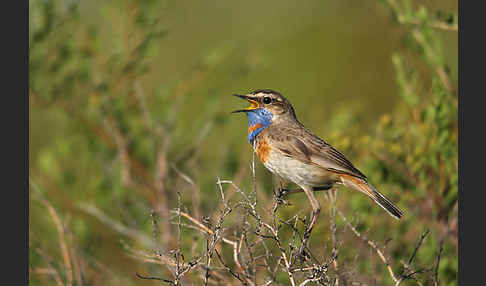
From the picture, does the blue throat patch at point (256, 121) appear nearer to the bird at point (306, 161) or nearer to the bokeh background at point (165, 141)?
the bird at point (306, 161)

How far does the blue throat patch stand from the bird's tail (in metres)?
0.78

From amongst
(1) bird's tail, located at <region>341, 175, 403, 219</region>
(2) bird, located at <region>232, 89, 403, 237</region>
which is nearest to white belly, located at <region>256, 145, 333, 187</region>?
(2) bird, located at <region>232, 89, 403, 237</region>

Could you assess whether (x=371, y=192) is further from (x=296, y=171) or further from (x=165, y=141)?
(x=165, y=141)

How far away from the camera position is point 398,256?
209 inches

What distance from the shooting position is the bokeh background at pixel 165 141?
4.99m

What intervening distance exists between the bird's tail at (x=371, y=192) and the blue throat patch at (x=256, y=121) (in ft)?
2.55

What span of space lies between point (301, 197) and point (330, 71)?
490 centimetres

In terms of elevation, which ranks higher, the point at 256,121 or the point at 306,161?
the point at 256,121

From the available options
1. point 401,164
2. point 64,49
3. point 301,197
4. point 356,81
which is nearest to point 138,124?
point 64,49

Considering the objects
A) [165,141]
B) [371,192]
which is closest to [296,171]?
[371,192]

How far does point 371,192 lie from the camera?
418cm

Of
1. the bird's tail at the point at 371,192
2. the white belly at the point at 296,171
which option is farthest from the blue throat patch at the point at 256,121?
the bird's tail at the point at 371,192

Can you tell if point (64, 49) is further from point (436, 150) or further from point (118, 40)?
point (436, 150)

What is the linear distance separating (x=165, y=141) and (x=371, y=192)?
2426 millimetres
